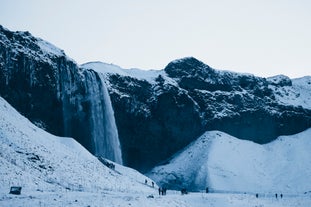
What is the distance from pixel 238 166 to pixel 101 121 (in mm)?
26971

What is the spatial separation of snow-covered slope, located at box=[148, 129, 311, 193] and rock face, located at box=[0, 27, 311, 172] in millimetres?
4599

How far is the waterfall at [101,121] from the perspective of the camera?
68500 mm

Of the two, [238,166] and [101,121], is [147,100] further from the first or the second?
[238,166]

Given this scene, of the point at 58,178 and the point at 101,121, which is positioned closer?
the point at 58,178

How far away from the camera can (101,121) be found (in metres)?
70.0

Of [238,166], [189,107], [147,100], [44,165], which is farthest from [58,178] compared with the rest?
[189,107]

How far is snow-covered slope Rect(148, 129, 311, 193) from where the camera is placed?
69750mm

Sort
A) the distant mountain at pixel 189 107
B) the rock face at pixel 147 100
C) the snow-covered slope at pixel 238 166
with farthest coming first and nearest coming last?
the distant mountain at pixel 189 107 → the snow-covered slope at pixel 238 166 → the rock face at pixel 147 100

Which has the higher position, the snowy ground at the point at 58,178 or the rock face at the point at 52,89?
the rock face at the point at 52,89

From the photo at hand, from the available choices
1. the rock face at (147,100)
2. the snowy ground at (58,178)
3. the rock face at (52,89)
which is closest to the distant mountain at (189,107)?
the rock face at (147,100)

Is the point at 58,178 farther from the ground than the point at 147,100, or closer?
closer

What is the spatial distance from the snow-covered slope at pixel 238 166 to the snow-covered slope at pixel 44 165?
22265 millimetres

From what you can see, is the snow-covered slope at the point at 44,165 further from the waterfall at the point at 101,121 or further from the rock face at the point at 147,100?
the waterfall at the point at 101,121

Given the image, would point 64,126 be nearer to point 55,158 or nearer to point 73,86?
point 73,86
